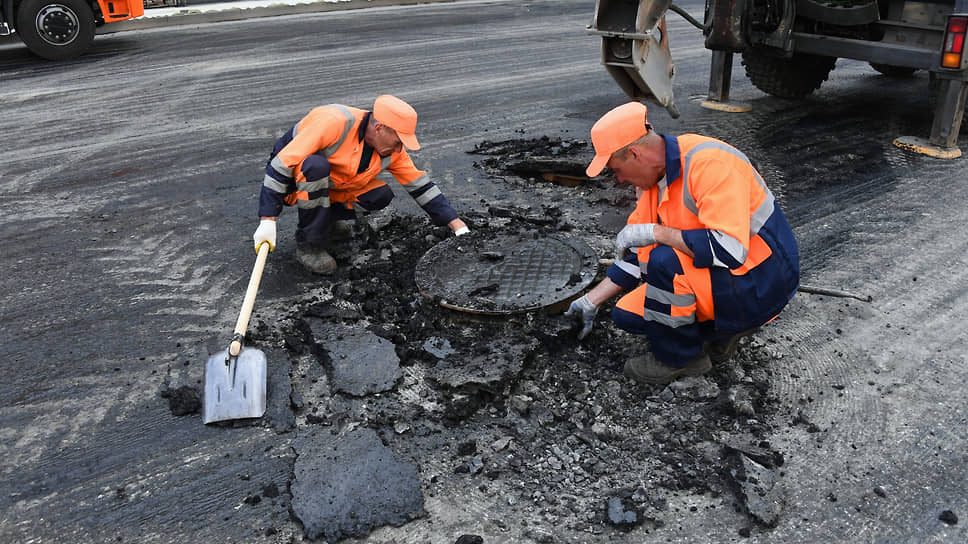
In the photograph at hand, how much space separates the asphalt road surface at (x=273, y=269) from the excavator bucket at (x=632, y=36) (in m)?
1.18

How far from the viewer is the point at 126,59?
9.73 m

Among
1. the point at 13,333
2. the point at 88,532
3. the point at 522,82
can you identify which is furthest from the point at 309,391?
the point at 522,82

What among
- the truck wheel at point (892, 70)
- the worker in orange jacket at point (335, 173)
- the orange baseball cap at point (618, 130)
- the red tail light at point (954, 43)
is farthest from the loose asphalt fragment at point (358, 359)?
the truck wheel at point (892, 70)

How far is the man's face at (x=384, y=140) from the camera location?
3.93 meters

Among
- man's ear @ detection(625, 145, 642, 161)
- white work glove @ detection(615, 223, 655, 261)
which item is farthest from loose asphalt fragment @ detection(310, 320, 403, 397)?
man's ear @ detection(625, 145, 642, 161)

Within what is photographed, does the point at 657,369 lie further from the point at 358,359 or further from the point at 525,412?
the point at 358,359

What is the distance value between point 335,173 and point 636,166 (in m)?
2.03

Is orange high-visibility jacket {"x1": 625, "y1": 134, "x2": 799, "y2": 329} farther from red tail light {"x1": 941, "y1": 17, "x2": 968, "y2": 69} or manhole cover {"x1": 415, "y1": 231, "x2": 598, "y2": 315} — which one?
red tail light {"x1": 941, "y1": 17, "x2": 968, "y2": 69}

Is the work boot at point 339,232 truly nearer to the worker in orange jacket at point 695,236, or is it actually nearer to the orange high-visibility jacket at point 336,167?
the orange high-visibility jacket at point 336,167

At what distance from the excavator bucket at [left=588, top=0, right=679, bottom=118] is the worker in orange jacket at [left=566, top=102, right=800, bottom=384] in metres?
2.46

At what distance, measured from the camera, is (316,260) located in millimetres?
4324

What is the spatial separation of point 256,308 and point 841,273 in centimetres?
332

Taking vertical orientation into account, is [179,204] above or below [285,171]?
below

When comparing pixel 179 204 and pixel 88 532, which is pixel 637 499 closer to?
pixel 88 532
